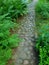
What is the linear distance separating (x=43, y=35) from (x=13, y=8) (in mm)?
3053

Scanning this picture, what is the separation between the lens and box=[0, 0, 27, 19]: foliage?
7273 mm

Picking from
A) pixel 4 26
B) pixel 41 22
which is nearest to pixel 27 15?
pixel 41 22

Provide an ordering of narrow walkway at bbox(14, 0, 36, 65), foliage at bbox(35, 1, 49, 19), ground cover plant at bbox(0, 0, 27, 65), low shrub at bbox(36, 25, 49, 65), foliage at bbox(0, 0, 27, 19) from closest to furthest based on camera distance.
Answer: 1. low shrub at bbox(36, 25, 49, 65)
2. ground cover plant at bbox(0, 0, 27, 65)
3. narrow walkway at bbox(14, 0, 36, 65)
4. foliage at bbox(0, 0, 27, 19)
5. foliage at bbox(35, 1, 49, 19)

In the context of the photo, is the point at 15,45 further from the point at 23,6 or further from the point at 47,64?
the point at 23,6

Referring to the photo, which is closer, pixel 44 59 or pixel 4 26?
pixel 44 59

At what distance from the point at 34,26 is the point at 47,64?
295 centimetres

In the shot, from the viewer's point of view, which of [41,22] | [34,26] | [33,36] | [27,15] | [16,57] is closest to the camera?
[16,57]

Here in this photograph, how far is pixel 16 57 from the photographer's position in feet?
17.5

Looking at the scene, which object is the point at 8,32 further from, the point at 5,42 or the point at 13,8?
the point at 13,8

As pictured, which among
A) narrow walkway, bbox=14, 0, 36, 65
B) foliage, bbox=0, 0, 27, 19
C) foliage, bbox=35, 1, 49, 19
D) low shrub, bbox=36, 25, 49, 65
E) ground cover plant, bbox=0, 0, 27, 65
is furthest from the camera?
foliage, bbox=35, 1, 49, 19

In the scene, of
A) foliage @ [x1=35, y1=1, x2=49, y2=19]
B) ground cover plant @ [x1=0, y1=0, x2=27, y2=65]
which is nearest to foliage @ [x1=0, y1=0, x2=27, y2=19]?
ground cover plant @ [x1=0, y1=0, x2=27, y2=65]

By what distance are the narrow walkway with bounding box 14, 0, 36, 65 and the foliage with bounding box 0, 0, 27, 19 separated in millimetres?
398

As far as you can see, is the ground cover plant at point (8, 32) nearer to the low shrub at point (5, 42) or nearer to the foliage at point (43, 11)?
the low shrub at point (5, 42)

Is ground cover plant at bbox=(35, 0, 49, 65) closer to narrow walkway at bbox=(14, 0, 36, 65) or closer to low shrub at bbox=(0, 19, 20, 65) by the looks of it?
narrow walkway at bbox=(14, 0, 36, 65)
